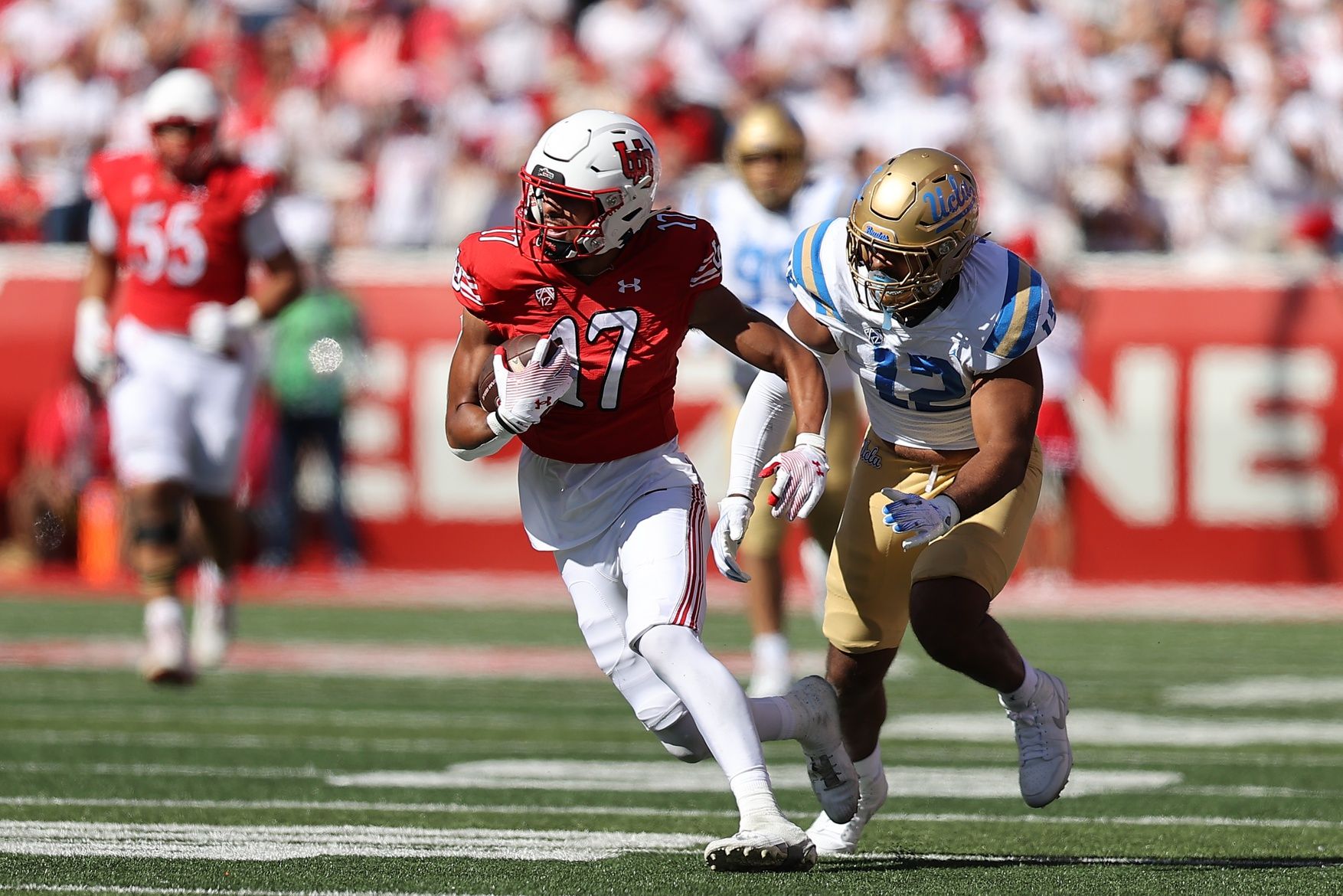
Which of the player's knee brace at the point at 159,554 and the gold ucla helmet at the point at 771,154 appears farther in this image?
the player's knee brace at the point at 159,554

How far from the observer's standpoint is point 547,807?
17.1 ft

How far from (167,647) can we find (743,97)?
23.4 ft

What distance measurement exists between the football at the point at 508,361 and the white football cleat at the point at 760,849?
0.94 metres

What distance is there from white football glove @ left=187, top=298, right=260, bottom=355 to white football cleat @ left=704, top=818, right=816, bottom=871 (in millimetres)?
4250

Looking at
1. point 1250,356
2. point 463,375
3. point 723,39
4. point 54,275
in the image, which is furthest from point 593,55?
point 463,375

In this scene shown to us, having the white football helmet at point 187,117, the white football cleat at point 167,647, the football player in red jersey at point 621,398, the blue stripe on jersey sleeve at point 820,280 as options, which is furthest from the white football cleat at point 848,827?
the white football helmet at point 187,117

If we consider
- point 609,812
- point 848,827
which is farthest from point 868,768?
point 609,812

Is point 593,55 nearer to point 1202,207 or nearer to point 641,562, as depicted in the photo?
point 1202,207

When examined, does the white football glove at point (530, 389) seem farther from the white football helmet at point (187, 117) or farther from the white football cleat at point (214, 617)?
the white football cleat at point (214, 617)

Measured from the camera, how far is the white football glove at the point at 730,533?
428cm

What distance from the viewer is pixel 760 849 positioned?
13.2 feet

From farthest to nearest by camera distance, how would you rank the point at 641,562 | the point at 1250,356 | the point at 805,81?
the point at 805,81
the point at 1250,356
the point at 641,562

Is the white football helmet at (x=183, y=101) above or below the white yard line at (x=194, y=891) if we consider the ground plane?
above

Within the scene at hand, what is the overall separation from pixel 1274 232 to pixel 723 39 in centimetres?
391
